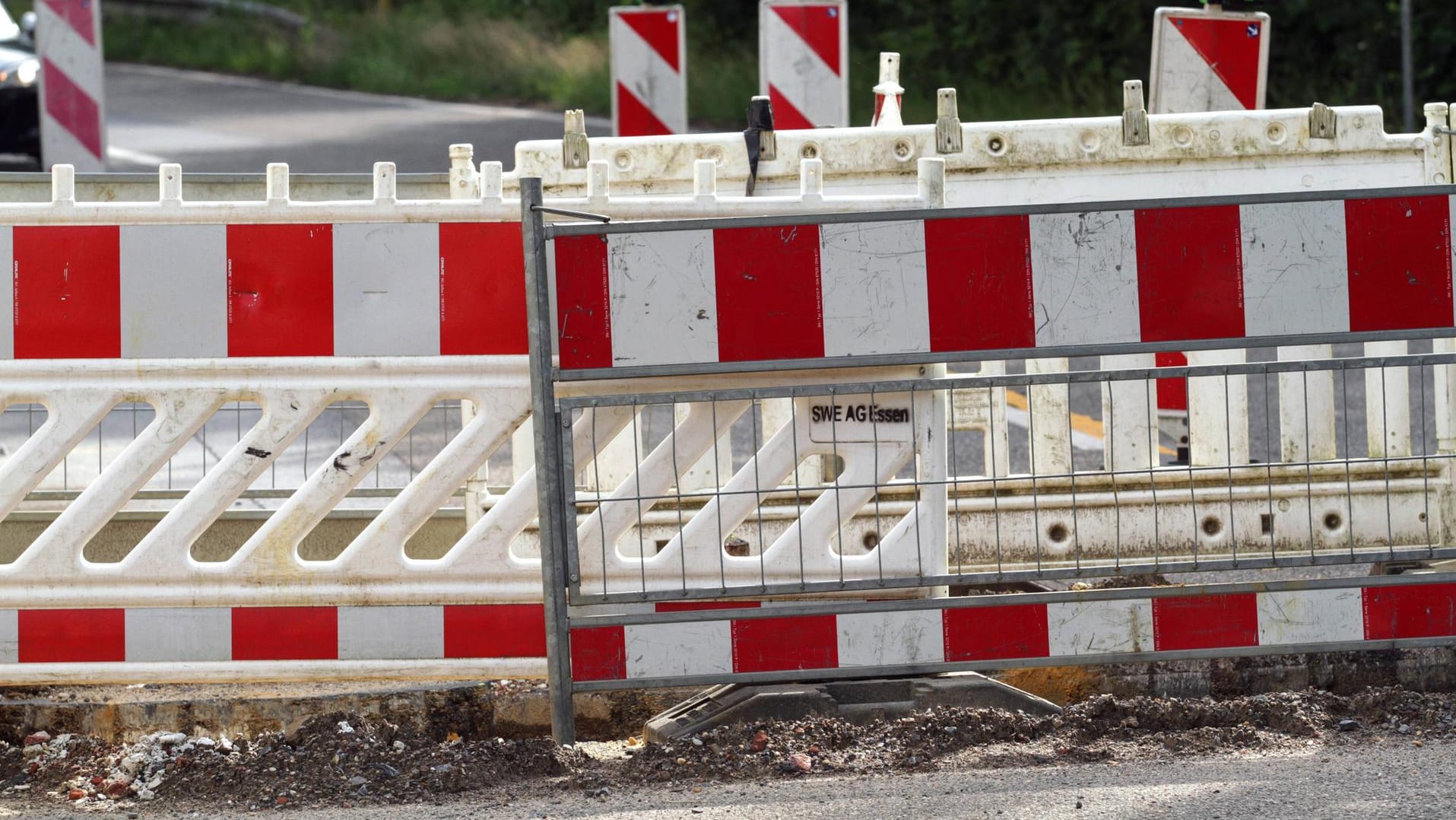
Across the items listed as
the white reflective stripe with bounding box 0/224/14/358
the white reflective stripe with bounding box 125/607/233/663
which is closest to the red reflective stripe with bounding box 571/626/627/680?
the white reflective stripe with bounding box 125/607/233/663

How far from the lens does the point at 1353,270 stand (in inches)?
163

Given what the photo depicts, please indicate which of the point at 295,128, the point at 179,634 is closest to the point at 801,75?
the point at 179,634

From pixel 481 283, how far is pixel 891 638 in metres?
1.20

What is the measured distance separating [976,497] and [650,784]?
5.22ft

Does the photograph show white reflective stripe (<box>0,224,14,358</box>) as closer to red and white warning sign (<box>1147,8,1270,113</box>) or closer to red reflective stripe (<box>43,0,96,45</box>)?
red and white warning sign (<box>1147,8,1270,113</box>)

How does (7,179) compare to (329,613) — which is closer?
(329,613)

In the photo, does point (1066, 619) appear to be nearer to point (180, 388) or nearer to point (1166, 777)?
point (1166, 777)

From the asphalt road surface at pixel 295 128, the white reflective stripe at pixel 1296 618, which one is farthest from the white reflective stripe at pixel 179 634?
the asphalt road surface at pixel 295 128

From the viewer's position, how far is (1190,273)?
4.12 metres

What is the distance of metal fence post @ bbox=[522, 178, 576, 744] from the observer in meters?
4.02

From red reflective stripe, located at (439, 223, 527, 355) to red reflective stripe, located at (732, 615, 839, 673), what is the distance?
2.68 feet

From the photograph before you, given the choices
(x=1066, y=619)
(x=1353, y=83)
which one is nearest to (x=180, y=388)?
(x=1066, y=619)

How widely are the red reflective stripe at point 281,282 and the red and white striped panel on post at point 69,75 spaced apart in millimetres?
6906

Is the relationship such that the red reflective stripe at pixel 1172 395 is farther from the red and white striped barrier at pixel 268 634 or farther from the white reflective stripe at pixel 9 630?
the white reflective stripe at pixel 9 630
